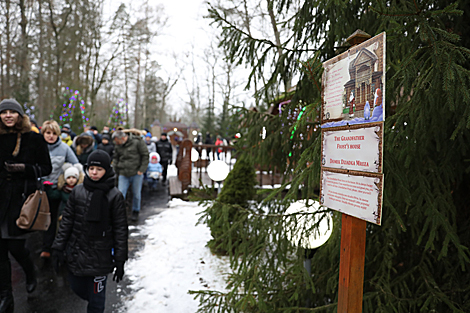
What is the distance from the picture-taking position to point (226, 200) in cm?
568

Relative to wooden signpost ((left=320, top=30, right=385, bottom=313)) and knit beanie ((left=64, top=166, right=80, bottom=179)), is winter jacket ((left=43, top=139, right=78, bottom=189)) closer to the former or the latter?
knit beanie ((left=64, top=166, right=80, bottom=179))

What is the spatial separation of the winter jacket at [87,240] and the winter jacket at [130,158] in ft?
12.8

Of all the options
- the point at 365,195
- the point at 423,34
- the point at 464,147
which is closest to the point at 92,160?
the point at 365,195

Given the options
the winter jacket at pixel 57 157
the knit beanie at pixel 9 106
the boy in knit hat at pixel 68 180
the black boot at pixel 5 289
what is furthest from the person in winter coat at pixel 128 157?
the black boot at pixel 5 289

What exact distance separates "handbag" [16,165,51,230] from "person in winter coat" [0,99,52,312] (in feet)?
0.20

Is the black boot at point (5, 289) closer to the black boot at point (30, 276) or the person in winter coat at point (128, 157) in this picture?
the black boot at point (30, 276)

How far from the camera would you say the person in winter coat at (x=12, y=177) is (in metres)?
3.23

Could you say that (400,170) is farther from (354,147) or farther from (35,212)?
(35,212)

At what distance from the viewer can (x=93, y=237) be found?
2.88 m

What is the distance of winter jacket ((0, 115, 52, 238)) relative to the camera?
3.23 m

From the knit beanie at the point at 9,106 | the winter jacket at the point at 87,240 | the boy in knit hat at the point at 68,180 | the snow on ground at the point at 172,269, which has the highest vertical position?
the knit beanie at the point at 9,106

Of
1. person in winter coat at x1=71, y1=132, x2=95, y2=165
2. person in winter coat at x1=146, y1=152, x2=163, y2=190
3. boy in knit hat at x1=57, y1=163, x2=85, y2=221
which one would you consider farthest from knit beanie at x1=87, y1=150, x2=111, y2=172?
person in winter coat at x1=146, y1=152, x2=163, y2=190

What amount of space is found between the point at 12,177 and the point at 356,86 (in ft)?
11.4

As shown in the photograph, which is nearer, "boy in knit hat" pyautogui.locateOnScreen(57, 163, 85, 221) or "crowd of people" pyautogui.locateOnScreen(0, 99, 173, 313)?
"crowd of people" pyautogui.locateOnScreen(0, 99, 173, 313)
